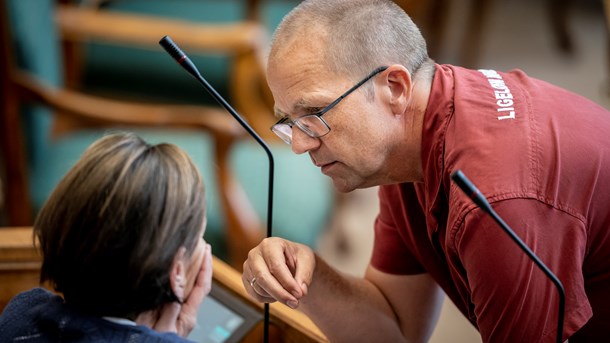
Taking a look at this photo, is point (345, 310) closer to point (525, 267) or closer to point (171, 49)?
point (525, 267)

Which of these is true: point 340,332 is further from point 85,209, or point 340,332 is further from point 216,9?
point 216,9

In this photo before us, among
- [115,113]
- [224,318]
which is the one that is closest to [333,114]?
[224,318]

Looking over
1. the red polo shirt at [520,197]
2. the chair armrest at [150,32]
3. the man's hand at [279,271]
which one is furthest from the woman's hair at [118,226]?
the chair armrest at [150,32]

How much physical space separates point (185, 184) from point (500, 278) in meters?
0.42

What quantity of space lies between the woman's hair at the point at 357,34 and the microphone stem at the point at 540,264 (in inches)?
11.8

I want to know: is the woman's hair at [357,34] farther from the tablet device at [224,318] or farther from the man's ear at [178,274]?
the tablet device at [224,318]

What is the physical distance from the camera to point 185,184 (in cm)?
113

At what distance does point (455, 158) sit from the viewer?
3.71 ft

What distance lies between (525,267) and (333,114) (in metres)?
0.33

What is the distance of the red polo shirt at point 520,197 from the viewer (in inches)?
41.4

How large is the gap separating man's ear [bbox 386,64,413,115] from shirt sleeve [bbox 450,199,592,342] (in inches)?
7.9

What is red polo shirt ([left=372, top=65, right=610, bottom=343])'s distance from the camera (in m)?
1.05

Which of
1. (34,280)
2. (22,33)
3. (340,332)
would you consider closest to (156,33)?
(22,33)

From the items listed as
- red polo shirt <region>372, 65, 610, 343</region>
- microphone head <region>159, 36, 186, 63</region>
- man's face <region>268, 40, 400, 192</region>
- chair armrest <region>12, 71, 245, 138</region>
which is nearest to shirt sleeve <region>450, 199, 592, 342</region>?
red polo shirt <region>372, 65, 610, 343</region>
